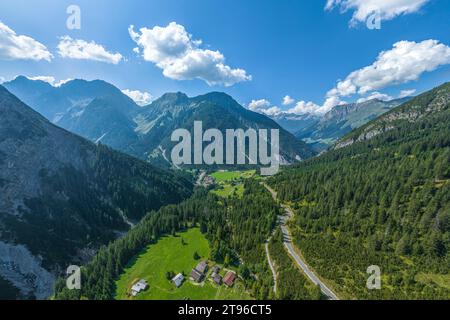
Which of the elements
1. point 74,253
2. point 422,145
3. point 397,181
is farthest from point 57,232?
point 422,145

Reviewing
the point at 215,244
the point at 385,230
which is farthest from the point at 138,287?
the point at 385,230

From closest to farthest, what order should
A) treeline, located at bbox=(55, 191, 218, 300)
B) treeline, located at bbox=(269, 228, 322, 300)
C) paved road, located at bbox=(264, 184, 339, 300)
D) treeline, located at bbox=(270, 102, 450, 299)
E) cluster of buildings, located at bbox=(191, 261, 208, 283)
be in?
treeline, located at bbox=(269, 228, 322, 300), paved road, located at bbox=(264, 184, 339, 300), treeline, located at bbox=(270, 102, 450, 299), treeline, located at bbox=(55, 191, 218, 300), cluster of buildings, located at bbox=(191, 261, 208, 283)

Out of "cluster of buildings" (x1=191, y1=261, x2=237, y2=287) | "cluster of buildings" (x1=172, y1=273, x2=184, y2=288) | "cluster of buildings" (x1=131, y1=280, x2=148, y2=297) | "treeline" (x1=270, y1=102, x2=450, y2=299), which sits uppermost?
"treeline" (x1=270, y1=102, x2=450, y2=299)

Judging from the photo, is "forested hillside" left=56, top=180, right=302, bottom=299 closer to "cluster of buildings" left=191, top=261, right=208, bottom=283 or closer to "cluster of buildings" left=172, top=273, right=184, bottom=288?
"cluster of buildings" left=191, top=261, right=208, bottom=283

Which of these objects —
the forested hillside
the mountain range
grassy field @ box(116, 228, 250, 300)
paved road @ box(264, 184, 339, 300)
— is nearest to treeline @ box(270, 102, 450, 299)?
paved road @ box(264, 184, 339, 300)

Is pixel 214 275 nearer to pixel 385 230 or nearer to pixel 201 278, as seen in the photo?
pixel 201 278

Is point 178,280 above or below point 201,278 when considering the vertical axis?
below
